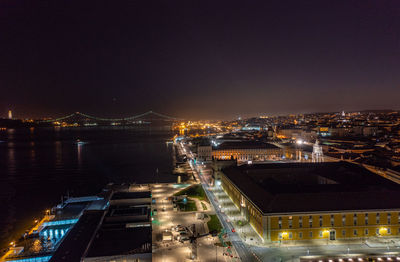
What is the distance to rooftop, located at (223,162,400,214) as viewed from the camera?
38.9 feet

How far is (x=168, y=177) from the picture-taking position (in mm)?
27984

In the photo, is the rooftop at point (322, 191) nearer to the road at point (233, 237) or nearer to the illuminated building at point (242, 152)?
the road at point (233, 237)

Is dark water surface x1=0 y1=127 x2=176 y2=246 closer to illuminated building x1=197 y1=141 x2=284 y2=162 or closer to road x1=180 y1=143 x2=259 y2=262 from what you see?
illuminated building x1=197 y1=141 x2=284 y2=162

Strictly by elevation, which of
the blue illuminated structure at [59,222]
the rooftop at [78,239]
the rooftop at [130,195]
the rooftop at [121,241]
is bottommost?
the blue illuminated structure at [59,222]

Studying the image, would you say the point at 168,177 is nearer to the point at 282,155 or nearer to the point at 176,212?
the point at 176,212

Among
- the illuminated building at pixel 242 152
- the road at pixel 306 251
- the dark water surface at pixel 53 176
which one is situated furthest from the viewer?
the illuminated building at pixel 242 152

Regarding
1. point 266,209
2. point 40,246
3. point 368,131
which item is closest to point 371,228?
point 266,209

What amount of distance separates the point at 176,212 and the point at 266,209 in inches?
217

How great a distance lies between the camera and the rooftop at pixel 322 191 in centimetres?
1187

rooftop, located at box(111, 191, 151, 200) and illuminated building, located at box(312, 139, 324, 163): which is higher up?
illuminated building, located at box(312, 139, 324, 163)

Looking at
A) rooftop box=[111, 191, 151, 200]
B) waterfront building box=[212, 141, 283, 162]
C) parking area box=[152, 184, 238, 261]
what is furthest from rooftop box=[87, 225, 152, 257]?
waterfront building box=[212, 141, 283, 162]

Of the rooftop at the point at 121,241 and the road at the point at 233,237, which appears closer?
the road at the point at 233,237

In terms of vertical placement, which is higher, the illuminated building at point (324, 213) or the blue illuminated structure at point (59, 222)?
the illuminated building at point (324, 213)

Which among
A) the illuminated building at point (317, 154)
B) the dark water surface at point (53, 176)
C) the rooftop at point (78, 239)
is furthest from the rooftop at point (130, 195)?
the illuminated building at point (317, 154)
